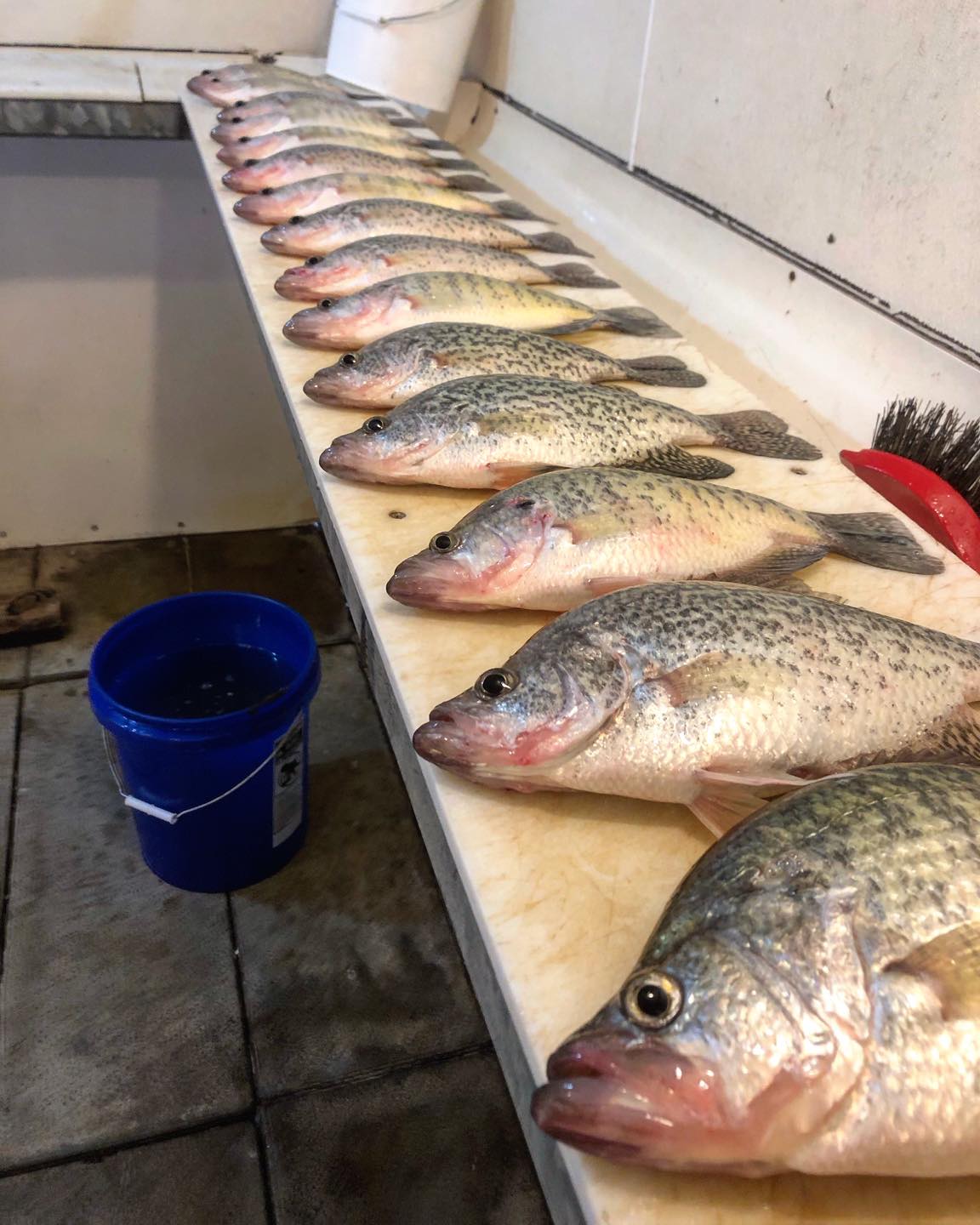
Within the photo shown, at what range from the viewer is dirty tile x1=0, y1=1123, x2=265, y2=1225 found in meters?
1.94

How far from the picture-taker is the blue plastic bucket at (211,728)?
2.11m

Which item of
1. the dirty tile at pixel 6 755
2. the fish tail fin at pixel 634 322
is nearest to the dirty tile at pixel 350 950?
the dirty tile at pixel 6 755

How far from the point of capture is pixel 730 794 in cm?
94

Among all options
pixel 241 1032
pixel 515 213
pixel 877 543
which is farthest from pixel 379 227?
pixel 241 1032

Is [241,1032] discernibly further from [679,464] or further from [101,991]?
[679,464]

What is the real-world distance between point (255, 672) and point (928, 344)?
67.5 inches

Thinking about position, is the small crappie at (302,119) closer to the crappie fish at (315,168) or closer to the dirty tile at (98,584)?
the crappie fish at (315,168)

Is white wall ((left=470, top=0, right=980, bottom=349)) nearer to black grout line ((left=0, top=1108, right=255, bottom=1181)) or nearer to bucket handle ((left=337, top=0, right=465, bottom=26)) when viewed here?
bucket handle ((left=337, top=0, right=465, bottom=26))

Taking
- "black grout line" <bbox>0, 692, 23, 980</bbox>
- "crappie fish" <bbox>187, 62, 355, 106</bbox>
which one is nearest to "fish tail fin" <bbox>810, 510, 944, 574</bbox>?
"black grout line" <bbox>0, 692, 23, 980</bbox>

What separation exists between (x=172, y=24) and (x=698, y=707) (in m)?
3.82

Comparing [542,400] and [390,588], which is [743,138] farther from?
[390,588]

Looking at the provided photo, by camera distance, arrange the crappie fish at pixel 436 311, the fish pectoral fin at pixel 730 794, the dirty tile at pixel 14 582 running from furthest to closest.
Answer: the dirty tile at pixel 14 582
the crappie fish at pixel 436 311
the fish pectoral fin at pixel 730 794

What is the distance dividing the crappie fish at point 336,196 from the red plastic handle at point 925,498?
1376 mm

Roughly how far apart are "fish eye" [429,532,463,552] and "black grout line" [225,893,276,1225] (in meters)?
1.54
